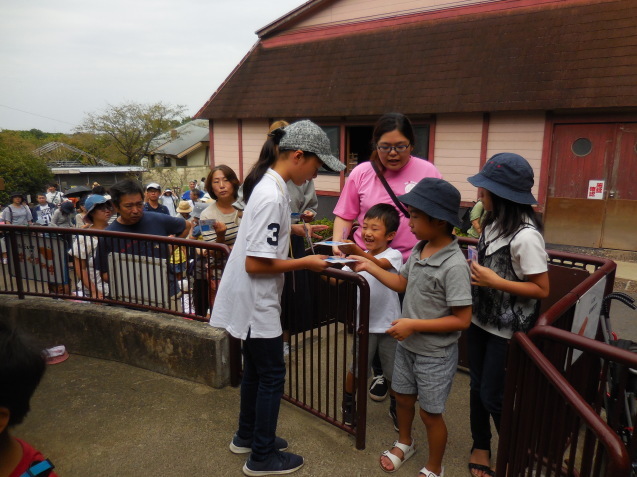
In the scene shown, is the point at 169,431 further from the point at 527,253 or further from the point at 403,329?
the point at 527,253

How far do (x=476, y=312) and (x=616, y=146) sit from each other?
795cm

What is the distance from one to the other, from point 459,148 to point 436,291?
8.59 meters

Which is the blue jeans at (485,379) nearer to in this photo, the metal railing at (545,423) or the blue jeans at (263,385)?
the metal railing at (545,423)

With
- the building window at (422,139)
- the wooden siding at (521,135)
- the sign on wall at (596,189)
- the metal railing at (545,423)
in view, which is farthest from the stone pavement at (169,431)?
the building window at (422,139)

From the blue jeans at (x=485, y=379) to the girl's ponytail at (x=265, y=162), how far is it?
56.5 inches

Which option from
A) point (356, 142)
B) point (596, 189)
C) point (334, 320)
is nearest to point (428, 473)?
point (334, 320)

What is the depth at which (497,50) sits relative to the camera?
9445 mm

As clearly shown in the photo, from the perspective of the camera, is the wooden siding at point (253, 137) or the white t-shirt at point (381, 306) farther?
the wooden siding at point (253, 137)

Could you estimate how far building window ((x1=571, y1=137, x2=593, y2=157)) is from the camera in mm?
8820

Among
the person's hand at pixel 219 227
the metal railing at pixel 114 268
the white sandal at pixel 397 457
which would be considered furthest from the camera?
the person's hand at pixel 219 227

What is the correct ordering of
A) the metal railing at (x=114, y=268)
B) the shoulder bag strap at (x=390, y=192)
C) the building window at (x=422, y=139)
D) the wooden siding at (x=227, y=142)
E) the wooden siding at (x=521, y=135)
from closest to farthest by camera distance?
the shoulder bag strap at (x=390, y=192), the metal railing at (x=114, y=268), the wooden siding at (x=521, y=135), the building window at (x=422, y=139), the wooden siding at (x=227, y=142)

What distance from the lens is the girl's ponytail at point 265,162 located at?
91.8 inches

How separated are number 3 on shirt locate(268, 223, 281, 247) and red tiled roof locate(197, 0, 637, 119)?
26.7 ft

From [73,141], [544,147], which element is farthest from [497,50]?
[73,141]
